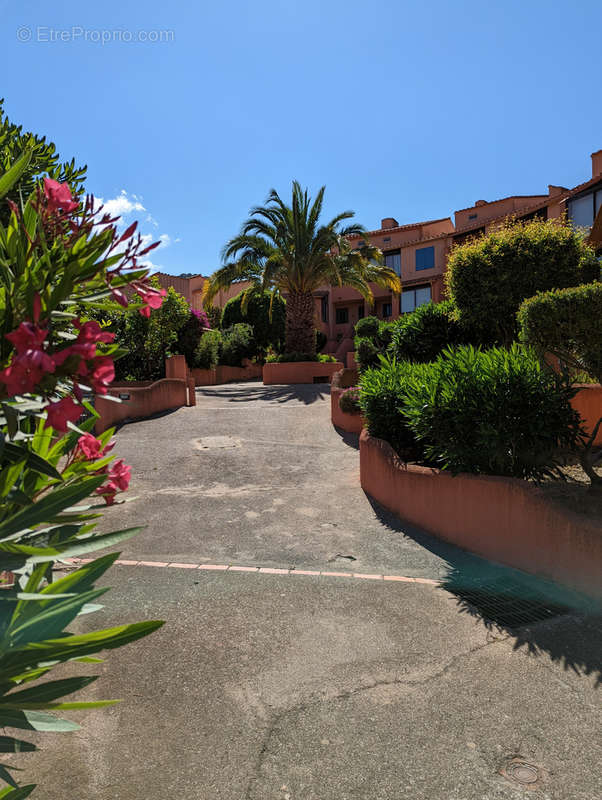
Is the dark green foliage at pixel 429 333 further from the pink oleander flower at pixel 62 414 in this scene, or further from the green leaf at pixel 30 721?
the pink oleander flower at pixel 62 414

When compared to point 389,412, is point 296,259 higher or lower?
higher

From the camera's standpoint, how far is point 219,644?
4016mm

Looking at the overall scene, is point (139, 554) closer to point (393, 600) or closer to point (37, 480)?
point (393, 600)

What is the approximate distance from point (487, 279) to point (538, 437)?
232 inches

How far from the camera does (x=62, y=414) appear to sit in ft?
4.98

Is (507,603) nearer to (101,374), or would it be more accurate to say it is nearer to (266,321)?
(101,374)

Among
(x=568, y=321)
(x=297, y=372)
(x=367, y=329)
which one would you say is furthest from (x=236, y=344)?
(x=568, y=321)

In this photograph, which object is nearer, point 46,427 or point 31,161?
point 46,427

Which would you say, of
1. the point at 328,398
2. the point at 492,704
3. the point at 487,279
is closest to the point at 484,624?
the point at 492,704

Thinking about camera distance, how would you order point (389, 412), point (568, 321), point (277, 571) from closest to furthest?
1. point (277, 571)
2. point (568, 321)
3. point (389, 412)

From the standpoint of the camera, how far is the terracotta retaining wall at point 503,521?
4.93m

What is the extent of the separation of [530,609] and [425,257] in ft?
122

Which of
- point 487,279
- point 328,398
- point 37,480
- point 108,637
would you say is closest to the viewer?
point 108,637

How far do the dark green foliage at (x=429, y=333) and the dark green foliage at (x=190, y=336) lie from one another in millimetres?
15824
